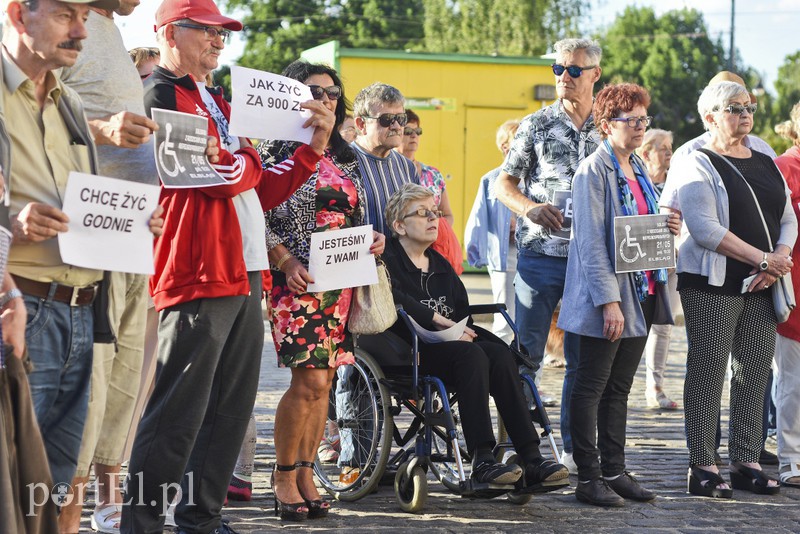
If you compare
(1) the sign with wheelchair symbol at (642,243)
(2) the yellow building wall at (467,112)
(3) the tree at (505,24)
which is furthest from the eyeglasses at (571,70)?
(3) the tree at (505,24)

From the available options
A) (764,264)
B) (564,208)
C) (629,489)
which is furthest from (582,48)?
(629,489)

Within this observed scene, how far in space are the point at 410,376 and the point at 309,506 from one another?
891 millimetres

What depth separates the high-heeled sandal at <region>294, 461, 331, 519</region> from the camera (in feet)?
18.1

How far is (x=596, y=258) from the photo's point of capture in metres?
6.03

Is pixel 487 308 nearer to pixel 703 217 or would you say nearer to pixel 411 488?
pixel 411 488

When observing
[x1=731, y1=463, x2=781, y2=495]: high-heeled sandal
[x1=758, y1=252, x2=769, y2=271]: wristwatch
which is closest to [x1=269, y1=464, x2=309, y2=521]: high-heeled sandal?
[x1=731, y1=463, x2=781, y2=495]: high-heeled sandal

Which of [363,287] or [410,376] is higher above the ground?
[363,287]

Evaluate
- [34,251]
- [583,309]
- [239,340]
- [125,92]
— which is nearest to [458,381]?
[583,309]

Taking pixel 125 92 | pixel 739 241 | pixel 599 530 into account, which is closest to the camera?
pixel 125 92

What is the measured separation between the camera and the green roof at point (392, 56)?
18078 millimetres

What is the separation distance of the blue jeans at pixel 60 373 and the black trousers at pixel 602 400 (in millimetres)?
3095

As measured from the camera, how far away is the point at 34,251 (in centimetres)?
346

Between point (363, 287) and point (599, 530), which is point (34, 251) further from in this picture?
point (599, 530)

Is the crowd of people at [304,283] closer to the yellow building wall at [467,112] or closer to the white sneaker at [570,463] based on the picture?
the white sneaker at [570,463]
